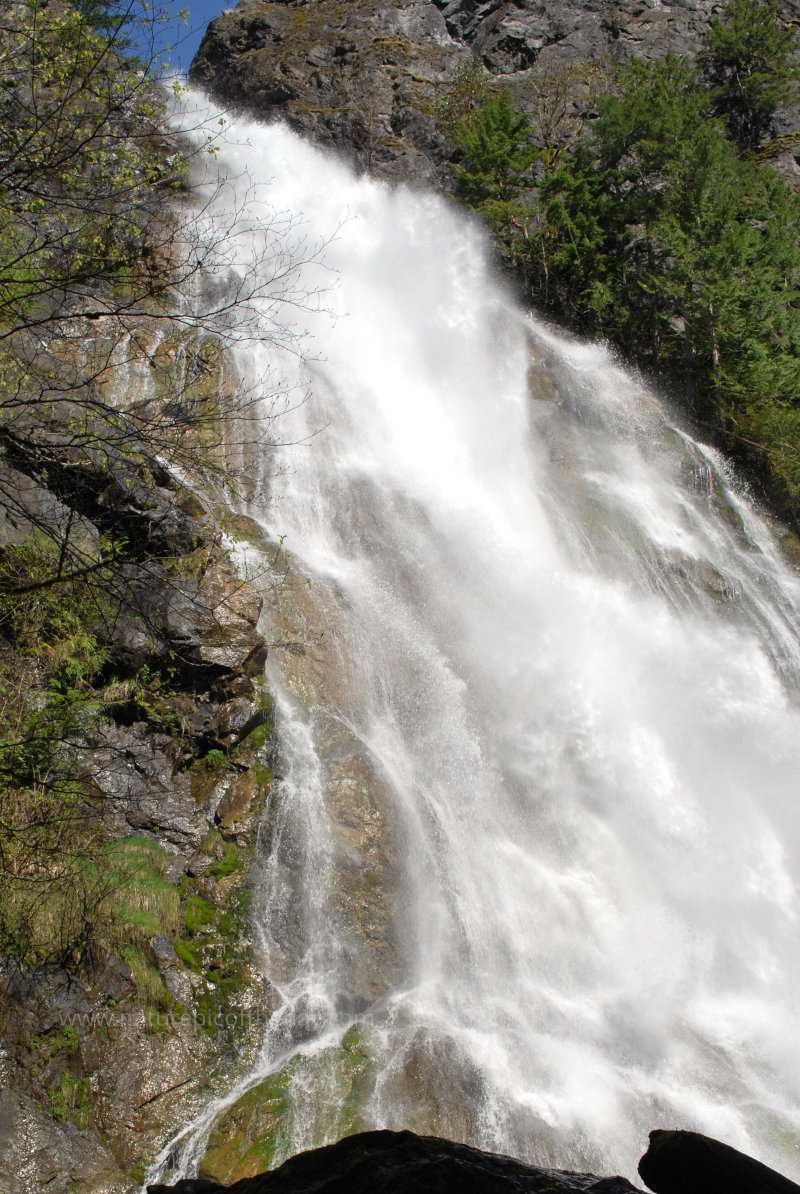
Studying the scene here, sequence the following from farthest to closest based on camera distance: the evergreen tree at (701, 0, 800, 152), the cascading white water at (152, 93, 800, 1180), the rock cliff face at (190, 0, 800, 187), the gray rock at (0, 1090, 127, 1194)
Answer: the evergreen tree at (701, 0, 800, 152) → the rock cliff face at (190, 0, 800, 187) → the cascading white water at (152, 93, 800, 1180) → the gray rock at (0, 1090, 127, 1194)

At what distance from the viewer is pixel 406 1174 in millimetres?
2354

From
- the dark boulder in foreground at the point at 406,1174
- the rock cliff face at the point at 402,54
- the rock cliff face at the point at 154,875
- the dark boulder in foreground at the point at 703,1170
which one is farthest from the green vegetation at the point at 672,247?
the dark boulder in foreground at the point at 406,1174

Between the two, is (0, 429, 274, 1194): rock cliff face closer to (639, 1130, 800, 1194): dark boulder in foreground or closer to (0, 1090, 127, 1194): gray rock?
(0, 1090, 127, 1194): gray rock

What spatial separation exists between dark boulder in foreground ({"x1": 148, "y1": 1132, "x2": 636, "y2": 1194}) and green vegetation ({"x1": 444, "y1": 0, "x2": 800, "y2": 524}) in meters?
16.6

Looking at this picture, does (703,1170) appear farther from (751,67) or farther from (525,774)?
(751,67)

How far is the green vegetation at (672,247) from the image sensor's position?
17.6 metres

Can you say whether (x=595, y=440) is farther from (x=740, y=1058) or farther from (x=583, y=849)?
(x=740, y=1058)

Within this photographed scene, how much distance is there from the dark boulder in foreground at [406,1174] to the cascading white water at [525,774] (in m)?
3.50

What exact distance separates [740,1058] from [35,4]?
925 cm

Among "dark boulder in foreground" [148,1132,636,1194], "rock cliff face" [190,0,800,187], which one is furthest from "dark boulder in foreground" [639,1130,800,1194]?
"rock cliff face" [190,0,800,187]

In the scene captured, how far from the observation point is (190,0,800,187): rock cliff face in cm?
2476

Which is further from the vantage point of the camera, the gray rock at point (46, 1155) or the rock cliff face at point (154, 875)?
the rock cliff face at point (154, 875)

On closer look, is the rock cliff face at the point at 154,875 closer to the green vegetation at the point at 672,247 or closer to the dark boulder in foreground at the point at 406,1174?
the dark boulder in foreground at the point at 406,1174

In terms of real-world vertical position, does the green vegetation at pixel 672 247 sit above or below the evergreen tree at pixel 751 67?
below
